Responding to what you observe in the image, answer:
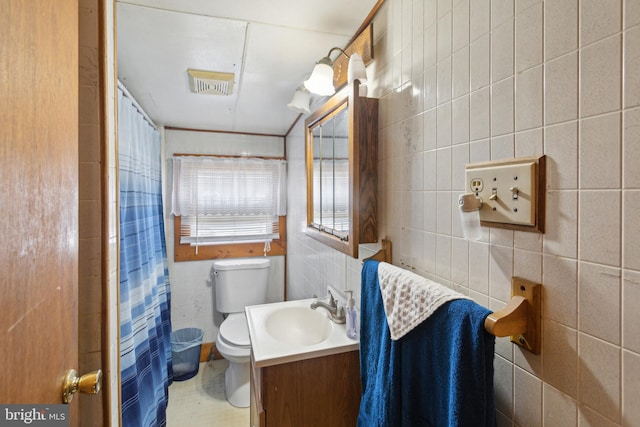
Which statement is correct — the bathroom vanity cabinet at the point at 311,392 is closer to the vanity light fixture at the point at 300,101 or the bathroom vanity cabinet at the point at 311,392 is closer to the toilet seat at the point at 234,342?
the toilet seat at the point at 234,342

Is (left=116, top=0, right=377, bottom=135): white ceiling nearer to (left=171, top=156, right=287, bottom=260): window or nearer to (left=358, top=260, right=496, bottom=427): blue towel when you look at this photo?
(left=171, top=156, right=287, bottom=260): window

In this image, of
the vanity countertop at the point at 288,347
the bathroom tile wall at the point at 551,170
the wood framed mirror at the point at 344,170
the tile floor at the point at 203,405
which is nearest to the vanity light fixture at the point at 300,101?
the wood framed mirror at the point at 344,170

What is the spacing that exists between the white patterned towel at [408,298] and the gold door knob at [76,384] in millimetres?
689

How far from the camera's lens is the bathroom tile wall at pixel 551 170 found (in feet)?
1.47

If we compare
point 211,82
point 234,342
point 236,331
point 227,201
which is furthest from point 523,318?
point 227,201

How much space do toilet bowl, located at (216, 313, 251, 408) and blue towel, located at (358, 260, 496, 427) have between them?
123cm

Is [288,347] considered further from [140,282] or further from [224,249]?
[224,249]

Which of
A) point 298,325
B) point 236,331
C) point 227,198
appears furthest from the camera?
point 227,198

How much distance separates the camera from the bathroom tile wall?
45 centimetres

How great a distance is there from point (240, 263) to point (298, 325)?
1237mm

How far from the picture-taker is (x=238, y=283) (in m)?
2.59

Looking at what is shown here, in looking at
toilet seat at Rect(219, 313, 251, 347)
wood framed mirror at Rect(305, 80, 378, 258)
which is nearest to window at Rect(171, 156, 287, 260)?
toilet seat at Rect(219, 313, 251, 347)

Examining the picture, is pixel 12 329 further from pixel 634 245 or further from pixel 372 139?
pixel 372 139

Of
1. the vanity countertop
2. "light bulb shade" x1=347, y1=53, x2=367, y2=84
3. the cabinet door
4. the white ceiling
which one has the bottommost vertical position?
the cabinet door
